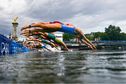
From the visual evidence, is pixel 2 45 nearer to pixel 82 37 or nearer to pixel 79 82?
pixel 82 37

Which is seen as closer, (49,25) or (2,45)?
(49,25)

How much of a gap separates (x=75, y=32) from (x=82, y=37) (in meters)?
1.94

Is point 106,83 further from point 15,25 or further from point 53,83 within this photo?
point 15,25

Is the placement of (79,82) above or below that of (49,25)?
below

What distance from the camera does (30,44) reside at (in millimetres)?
111938

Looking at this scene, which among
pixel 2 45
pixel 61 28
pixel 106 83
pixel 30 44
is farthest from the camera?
pixel 30 44

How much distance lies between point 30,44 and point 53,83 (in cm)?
10075

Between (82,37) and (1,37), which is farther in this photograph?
(1,37)

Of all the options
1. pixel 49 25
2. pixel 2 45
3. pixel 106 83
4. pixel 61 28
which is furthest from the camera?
pixel 2 45

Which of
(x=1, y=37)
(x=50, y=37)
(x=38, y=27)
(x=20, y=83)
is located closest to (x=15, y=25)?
(x=50, y=37)

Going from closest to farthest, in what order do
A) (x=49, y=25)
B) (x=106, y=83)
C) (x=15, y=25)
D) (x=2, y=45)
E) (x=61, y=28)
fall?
(x=106, y=83), (x=49, y=25), (x=61, y=28), (x=2, y=45), (x=15, y=25)

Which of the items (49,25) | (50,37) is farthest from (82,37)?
(50,37)

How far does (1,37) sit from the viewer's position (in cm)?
4947

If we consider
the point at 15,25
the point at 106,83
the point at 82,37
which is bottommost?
the point at 106,83
